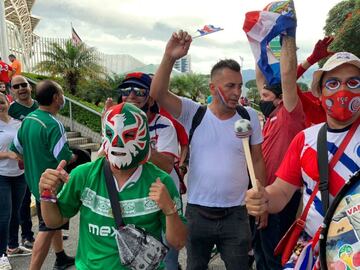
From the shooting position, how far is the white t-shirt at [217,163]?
2.85 meters

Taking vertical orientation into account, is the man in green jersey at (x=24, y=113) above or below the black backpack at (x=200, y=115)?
below

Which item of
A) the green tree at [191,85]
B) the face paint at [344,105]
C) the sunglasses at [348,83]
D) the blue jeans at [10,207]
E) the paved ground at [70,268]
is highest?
the sunglasses at [348,83]

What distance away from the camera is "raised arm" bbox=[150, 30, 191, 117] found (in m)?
2.74

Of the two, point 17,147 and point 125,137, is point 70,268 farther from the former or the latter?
point 125,137

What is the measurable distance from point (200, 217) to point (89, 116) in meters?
10.7

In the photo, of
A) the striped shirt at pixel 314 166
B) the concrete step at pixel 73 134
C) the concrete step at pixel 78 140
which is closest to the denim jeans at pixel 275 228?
the striped shirt at pixel 314 166

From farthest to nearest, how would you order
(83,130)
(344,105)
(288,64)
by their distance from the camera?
(83,130)
(288,64)
(344,105)

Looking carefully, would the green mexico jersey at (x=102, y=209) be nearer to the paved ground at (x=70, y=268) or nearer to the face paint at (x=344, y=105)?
the face paint at (x=344, y=105)

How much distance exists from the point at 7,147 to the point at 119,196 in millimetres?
3022

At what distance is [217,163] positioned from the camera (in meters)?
2.86

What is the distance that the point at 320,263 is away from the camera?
165 cm

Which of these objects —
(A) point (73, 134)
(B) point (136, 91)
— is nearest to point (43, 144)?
(B) point (136, 91)

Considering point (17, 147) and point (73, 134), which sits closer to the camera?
point (17, 147)

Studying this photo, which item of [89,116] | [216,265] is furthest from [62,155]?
[89,116]
